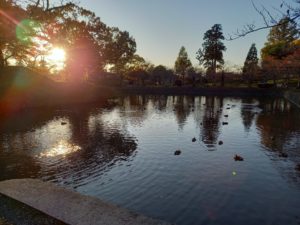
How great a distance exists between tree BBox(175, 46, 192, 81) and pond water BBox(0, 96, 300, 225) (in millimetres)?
71889

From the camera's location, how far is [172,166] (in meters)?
14.2

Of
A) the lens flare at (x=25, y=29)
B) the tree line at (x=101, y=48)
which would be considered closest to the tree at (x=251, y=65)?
the tree line at (x=101, y=48)

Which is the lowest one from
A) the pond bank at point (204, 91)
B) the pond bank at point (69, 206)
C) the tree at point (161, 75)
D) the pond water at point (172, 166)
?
the pond water at point (172, 166)

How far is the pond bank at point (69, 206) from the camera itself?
6.73 meters

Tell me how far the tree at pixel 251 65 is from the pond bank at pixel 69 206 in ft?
248

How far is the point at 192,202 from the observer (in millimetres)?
10125

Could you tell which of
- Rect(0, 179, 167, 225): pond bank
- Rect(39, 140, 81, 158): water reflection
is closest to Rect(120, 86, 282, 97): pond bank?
Rect(39, 140, 81, 158): water reflection

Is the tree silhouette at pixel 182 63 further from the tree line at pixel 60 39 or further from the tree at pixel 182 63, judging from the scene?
the tree line at pixel 60 39

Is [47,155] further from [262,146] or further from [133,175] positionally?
[262,146]

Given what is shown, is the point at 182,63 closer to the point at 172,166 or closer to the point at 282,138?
the point at 282,138

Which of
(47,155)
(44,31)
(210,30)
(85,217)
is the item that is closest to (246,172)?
(85,217)

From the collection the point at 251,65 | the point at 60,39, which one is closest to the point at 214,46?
the point at 251,65

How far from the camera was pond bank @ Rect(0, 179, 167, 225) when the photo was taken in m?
6.73

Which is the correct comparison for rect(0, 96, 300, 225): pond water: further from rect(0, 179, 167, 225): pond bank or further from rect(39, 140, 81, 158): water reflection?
rect(0, 179, 167, 225): pond bank
